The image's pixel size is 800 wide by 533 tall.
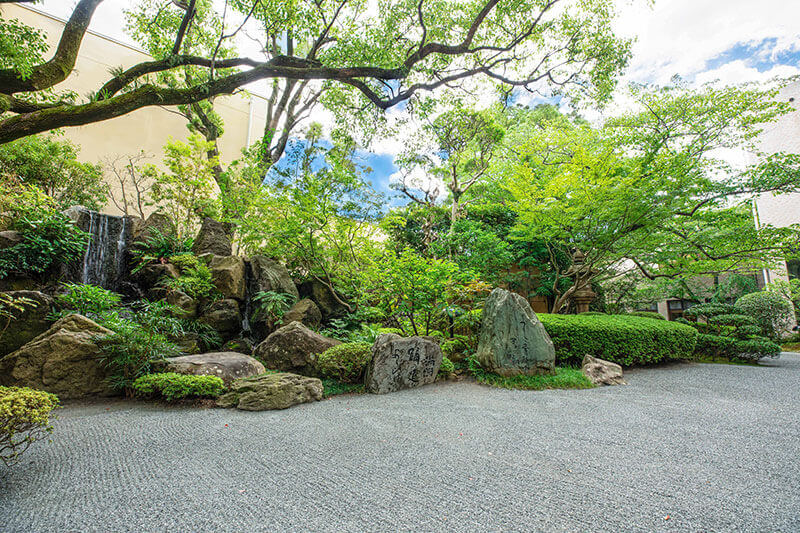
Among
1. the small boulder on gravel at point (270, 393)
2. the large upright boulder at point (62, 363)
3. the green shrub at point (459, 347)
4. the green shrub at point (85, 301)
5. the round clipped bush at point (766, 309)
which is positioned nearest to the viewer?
the small boulder on gravel at point (270, 393)

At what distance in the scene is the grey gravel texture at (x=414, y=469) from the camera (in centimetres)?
158

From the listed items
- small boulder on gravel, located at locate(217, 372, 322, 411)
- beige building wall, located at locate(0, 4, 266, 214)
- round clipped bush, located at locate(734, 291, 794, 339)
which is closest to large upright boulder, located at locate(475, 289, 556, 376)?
small boulder on gravel, located at locate(217, 372, 322, 411)

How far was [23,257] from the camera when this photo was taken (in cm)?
514

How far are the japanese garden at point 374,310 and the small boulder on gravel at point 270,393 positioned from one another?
3cm

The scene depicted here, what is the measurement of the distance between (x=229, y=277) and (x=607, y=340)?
703cm

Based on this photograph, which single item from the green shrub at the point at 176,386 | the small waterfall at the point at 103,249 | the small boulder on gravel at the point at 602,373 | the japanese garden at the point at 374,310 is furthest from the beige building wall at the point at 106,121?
the small boulder on gravel at the point at 602,373

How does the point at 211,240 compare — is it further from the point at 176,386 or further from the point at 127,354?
the point at 176,386

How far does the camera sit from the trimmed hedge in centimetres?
557

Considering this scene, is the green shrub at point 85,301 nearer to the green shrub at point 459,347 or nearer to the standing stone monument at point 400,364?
the standing stone monument at point 400,364

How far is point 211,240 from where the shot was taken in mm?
7418

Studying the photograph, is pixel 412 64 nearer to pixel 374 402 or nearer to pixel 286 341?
pixel 286 341

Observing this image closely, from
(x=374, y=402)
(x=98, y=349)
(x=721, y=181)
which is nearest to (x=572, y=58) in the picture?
(x=721, y=181)

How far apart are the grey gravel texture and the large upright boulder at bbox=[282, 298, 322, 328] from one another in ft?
8.56

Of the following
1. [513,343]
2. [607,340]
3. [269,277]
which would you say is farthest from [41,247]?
[607,340]
